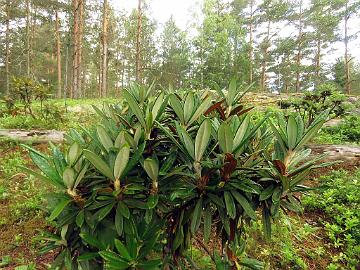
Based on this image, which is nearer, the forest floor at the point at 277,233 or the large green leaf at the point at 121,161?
the large green leaf at the point at 121,161

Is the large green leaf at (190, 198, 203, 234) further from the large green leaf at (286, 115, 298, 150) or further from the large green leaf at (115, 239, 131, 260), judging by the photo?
the large green leaf at (286, 115, 298, 150)

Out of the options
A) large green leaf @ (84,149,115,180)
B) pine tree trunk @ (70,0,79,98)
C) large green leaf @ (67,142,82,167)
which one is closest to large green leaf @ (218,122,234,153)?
large green leaf @ (84,149,115,180)

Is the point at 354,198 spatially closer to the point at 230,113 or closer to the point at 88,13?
the point at 230,113

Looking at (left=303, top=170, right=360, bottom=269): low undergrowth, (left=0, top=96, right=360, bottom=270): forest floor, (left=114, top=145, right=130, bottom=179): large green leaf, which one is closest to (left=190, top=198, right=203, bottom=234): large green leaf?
(left=114, top=145, right=130, bottom=179): large green leaf

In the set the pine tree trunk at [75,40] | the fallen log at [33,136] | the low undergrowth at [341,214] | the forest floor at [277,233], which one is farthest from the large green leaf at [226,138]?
the pine tree trunk at [75,40]

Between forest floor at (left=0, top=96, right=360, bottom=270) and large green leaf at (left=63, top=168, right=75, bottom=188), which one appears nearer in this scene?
large green leaf at (left=63, top=168, right=75, bottom=188)

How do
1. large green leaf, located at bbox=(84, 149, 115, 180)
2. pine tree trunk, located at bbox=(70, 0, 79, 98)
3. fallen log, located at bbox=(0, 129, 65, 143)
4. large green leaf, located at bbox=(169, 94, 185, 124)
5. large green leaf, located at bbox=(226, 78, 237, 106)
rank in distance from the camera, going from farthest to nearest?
pine tree trunk, located at bbox=(70, 0, 79, 98) → fallen log, located at bbox=(0, 129, 65, 143) → large green leaf, located at bbox=(226, 78, 237, 106) → large green leaf, located at bbox=(169, 94, 185, 124) → large green leaf, located at bbox=(84, 149, 115, 180)

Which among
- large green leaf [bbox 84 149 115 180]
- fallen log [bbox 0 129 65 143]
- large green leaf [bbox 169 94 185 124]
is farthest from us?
fallen log [bbox 0 129 65 143]

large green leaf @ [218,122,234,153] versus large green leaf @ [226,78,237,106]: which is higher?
large green leaf @ [226,78,237,106]

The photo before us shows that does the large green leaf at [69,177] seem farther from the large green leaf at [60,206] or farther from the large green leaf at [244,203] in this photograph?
the large green leaf at [244,203]

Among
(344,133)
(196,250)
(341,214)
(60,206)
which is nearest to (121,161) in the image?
(60,206)

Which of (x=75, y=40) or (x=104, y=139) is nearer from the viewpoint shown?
(x=104, y=139)

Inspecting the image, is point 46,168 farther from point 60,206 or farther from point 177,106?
point 177,106

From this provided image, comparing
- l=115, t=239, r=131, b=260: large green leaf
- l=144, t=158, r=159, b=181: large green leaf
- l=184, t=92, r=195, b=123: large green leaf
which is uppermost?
l=184, t=92, r=195, b=123: large green leaf
